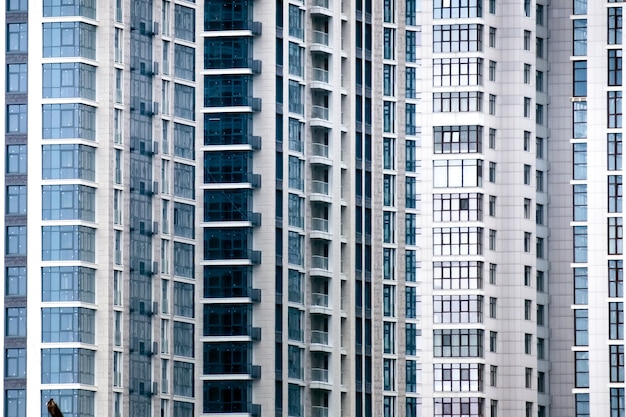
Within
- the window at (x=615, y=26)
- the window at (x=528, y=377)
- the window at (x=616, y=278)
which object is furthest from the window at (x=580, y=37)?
the window at (x=528, y=377)

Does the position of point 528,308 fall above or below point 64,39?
below

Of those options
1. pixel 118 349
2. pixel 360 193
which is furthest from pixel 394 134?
pixel 118 349

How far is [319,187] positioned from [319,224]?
2.08m

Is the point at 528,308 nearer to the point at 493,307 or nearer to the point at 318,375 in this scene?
the point at 493,307

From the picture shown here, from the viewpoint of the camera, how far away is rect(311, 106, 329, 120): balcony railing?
176750 millimetres

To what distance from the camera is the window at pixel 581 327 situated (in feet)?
573

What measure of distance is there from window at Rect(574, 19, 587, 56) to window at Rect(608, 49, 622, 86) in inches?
68.3

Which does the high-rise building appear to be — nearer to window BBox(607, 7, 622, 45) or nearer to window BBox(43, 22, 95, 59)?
window BBox(607, 7, 622, 45)

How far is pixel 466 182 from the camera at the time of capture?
174500 millimetres

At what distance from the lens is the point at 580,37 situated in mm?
176250

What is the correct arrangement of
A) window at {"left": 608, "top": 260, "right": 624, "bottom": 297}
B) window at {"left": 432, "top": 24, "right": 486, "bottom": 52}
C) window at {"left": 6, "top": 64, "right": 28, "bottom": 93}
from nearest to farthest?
window at {"left": 6, "top": 64, "right": 28, "bottom": 93} → window at {"left": 608, "top": 260, "right": 624, "bottom": 297} → window at {"left": 432, "top": 24, "right": 486, "bottom": 52}

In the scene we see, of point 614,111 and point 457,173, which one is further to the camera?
point 614,111

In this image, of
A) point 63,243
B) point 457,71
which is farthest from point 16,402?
point 457,71

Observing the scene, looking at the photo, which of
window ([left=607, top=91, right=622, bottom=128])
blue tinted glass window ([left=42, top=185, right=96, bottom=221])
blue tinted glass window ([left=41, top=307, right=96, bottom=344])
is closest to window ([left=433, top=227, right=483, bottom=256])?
window ([left=607, top=91, right=622, bottom=128])
